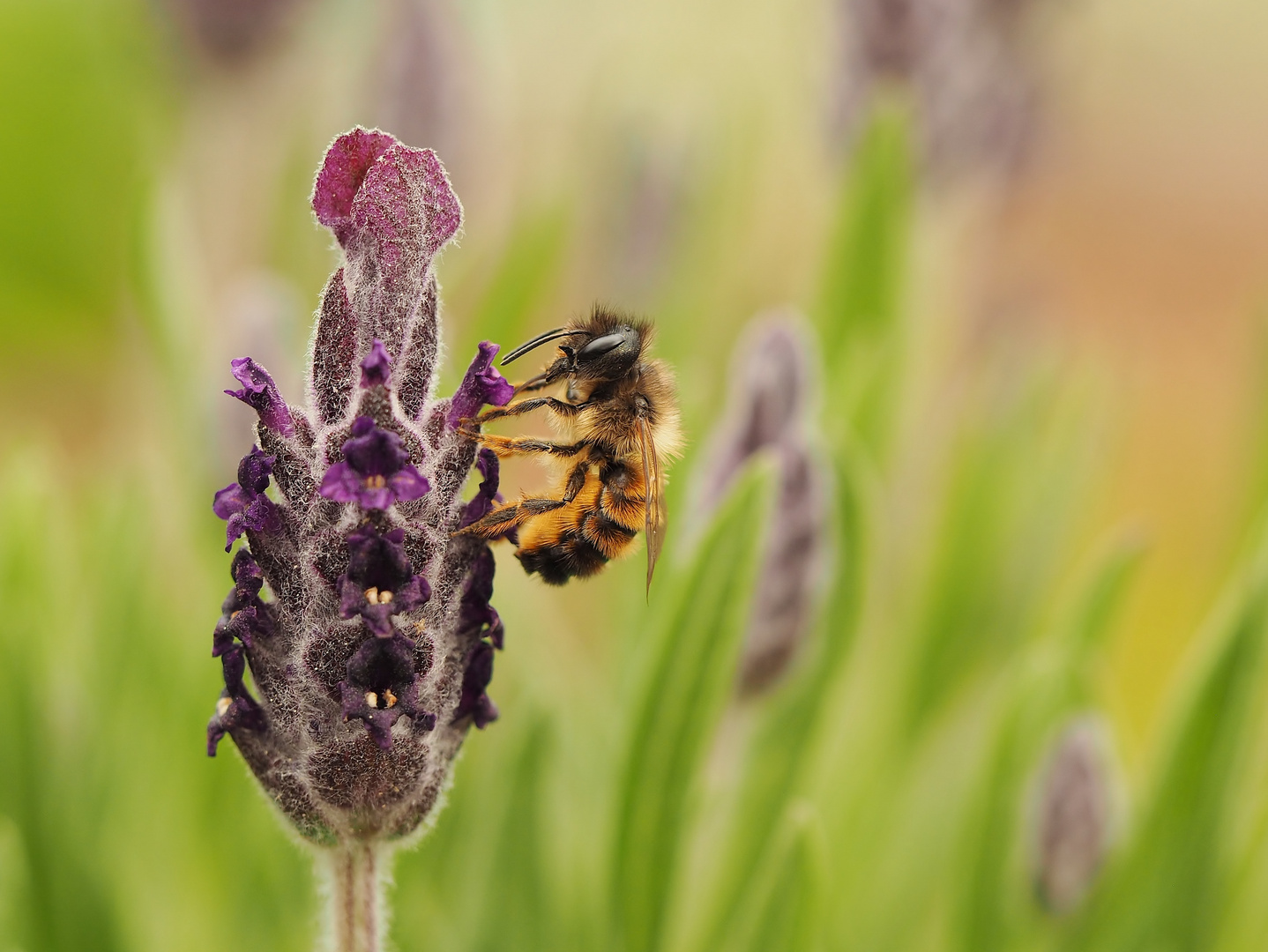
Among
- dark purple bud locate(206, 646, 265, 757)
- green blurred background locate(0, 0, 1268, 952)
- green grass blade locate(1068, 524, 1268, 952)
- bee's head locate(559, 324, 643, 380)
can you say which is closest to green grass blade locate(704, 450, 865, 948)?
green blurred background locate(0, 0, 1268, 952)

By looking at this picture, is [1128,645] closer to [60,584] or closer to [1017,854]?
[1017,854]

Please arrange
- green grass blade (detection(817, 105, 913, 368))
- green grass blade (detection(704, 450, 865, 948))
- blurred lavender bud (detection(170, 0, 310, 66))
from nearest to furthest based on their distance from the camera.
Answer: green grass blade (detection(704, 450, 865, 948)) < green grass blade (detection(817, 105, 913, 368)) < blurred lavender bud (detection(170, 0, 310, 66))

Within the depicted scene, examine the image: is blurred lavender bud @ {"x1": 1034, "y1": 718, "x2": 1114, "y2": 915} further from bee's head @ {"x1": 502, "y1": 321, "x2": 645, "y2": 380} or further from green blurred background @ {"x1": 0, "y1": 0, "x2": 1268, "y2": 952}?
bee's head @ {"x1": 502, "y1": 321, "x2": 645, "y2": 380}

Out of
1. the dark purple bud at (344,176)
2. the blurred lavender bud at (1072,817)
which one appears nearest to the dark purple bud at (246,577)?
the dark purple bud at (344,176)

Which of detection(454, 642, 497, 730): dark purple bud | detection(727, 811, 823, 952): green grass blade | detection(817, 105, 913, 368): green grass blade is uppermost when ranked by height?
detection(817, 105, 913, 368): green grass blade

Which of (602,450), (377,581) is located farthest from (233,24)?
(377,581)

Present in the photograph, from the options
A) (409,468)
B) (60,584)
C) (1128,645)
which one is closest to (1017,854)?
(409,468)

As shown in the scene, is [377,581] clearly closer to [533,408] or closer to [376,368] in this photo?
[376,368]

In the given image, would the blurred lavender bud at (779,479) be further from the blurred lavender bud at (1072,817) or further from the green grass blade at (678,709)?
the blurred lavender bud at (1072,817)
